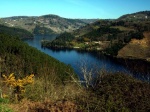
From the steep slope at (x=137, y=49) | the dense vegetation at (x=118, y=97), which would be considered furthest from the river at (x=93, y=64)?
the steep slope at (x=137, y=49)

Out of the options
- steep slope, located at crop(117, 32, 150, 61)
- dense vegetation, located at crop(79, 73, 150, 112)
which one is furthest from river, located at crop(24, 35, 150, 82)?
steep slope, located at crop(117, 32, 150, 61)

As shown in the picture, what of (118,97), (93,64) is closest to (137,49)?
(93,64)

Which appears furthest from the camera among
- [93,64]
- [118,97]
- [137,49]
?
[137,49]

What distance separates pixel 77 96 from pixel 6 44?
66.8 meters

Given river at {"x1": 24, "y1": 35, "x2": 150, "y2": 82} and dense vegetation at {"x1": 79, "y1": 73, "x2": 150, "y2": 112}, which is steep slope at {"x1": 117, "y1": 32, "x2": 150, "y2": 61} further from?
dense vegetation at {"x1": 79, "y1": 73, "x2": 150, "y2": 112}

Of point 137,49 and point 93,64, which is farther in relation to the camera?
point 137,49

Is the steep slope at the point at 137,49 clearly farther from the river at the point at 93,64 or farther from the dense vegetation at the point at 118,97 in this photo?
the dense vegetation at the point at 118,97

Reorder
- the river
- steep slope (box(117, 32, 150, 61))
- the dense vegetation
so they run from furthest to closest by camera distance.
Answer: steep slope (box(117, 32, 150, 61))
the river
the dense vegetation

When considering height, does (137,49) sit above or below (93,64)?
below

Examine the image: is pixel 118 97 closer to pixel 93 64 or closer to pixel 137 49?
pixel 93 64

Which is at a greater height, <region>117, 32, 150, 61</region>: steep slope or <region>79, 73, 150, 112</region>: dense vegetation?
<region>79, 73, 150, 112</region>: dense vegetation

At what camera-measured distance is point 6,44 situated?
73.6m

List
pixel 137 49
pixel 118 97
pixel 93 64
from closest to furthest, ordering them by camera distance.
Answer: pixel 118 97 → pixel 93 64 → pixel 137 49

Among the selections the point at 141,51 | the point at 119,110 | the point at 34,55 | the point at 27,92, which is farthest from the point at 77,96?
the point at 141,51
